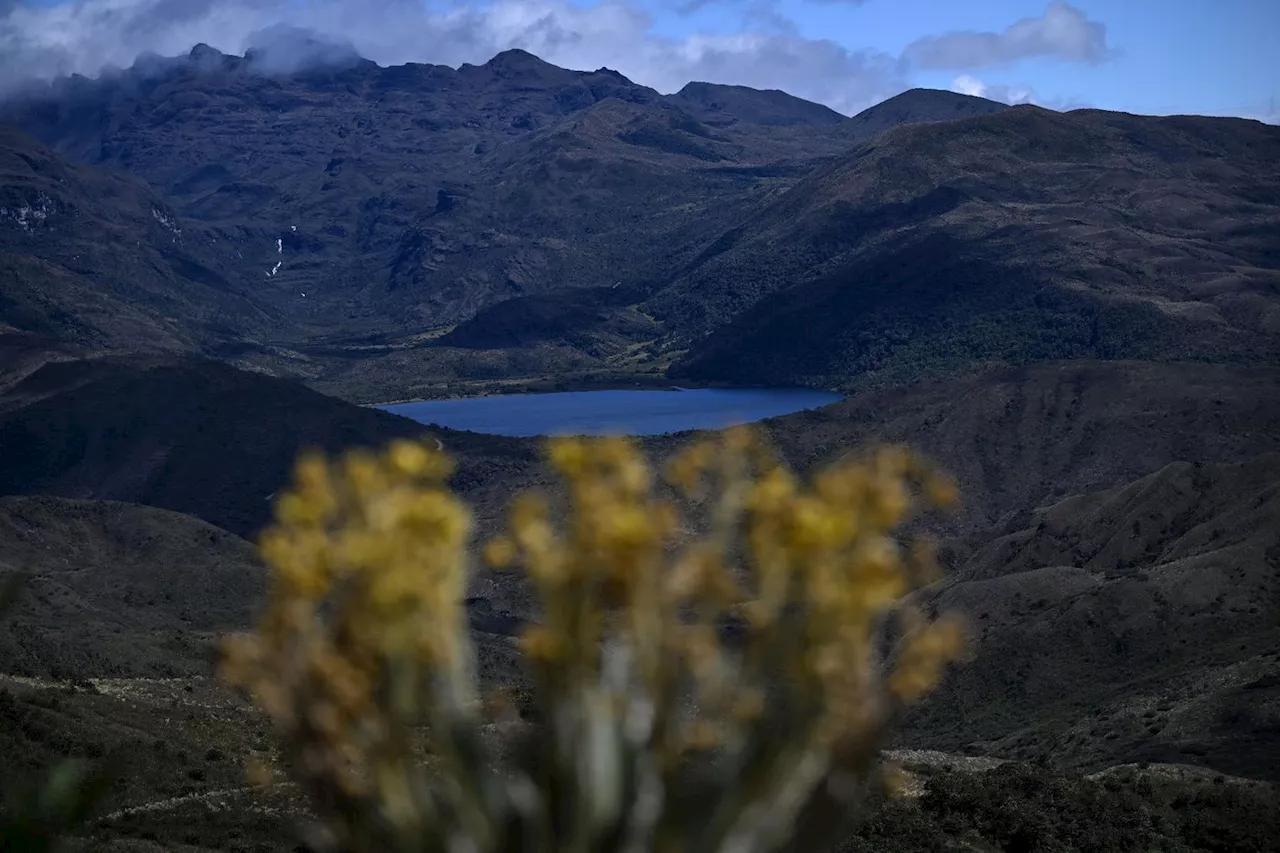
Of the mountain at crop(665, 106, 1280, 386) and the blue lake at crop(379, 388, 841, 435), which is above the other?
the mountain at crop(665, 106, 1280, 386)

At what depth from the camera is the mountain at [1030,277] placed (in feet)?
460

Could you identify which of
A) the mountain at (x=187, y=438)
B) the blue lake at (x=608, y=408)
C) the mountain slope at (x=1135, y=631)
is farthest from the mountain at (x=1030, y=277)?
the mountain at (x=187, y=438)

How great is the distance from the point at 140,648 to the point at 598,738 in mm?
44594

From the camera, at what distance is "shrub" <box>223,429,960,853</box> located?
4.58m

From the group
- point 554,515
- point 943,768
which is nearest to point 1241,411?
point 554,515

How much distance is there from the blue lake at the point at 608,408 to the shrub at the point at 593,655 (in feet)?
409

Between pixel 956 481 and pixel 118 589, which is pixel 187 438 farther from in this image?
pixel 956 481

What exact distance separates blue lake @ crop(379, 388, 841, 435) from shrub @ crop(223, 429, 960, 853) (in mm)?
124530

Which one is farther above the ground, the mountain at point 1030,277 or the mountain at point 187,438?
the mountain at point 1030,277

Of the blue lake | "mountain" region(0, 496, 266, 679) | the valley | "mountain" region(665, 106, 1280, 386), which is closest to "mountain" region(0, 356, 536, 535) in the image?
the valley

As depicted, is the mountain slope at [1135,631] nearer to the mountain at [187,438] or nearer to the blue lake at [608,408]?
the mountain at [187,438]

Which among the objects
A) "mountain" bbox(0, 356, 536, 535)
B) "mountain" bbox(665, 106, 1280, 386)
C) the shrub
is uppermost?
"mountain" bbox(665, 106, 1280, 386)

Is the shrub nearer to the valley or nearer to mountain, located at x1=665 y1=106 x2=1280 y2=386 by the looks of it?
the valley

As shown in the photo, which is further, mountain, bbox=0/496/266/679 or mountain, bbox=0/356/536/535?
mountain, bbox=0/356/536/535
